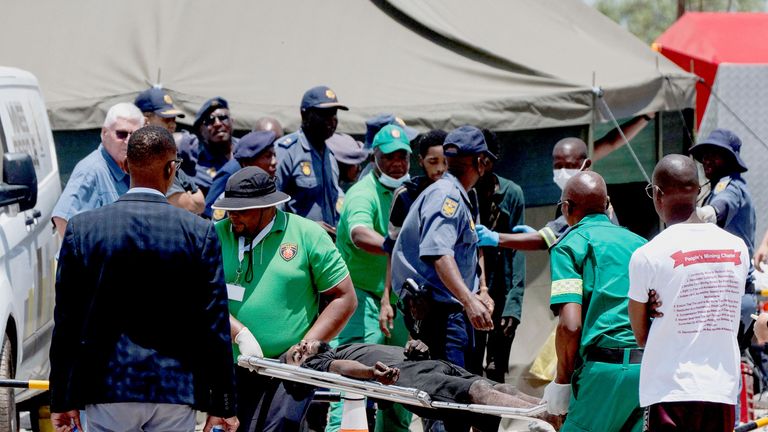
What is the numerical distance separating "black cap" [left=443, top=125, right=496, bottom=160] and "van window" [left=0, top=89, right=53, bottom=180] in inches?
97.4

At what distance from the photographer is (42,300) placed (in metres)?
7.50

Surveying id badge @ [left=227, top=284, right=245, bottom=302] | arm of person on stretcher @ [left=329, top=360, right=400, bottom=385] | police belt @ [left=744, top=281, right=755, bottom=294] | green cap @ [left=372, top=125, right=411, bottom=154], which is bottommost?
arm of person on stretcher @ [left=329, top=360, right=400, bottom=385]

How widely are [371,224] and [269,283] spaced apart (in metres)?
2.14

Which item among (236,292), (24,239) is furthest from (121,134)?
(236,292)

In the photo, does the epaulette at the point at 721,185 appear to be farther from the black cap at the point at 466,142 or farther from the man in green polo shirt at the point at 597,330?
the man in green polo shirt at the point at 597,330

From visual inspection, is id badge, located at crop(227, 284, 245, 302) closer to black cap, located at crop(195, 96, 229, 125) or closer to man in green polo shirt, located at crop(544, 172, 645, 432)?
man in green polo shirt, located at crop(544, 172, 645, 432)

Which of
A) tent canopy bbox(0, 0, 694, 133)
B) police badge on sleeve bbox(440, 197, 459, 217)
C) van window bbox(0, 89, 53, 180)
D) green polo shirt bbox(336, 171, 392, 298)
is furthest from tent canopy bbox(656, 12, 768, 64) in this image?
police badge on sleeve bbox(440, 197, 459, 217)

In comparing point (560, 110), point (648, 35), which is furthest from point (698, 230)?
point (648, 35)

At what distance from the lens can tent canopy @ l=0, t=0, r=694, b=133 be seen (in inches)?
367

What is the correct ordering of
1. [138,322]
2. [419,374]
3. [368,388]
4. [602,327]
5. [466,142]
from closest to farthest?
[138,322] → [602,327] → [368,388] → [419,374] → [466,142]

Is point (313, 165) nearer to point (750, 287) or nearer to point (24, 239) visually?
A: point (24, 239)

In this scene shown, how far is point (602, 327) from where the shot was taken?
16.6ft

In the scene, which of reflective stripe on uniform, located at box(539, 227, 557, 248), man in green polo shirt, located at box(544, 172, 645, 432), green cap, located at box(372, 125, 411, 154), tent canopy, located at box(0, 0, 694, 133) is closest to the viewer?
man in green polo shirt, located at box(544, 172, 645, 432)

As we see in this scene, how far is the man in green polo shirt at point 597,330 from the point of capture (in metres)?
5.06
